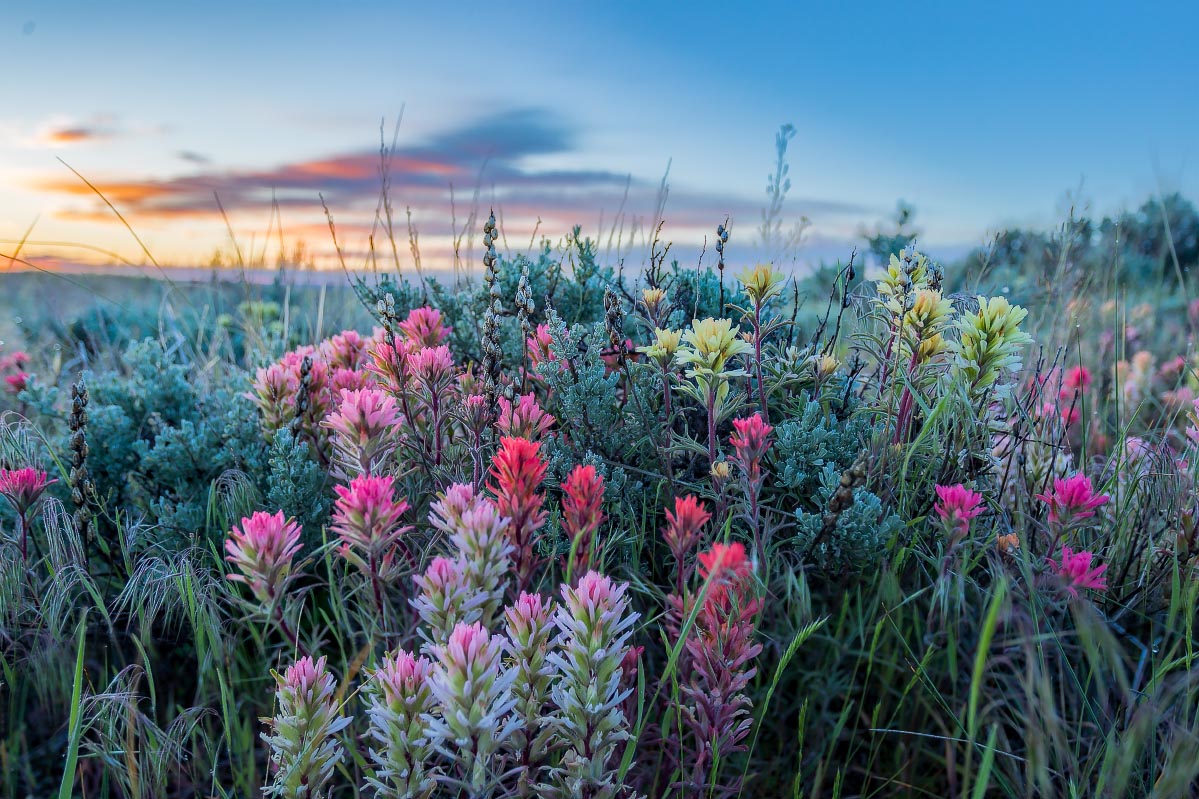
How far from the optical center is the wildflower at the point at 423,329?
8.37 ft

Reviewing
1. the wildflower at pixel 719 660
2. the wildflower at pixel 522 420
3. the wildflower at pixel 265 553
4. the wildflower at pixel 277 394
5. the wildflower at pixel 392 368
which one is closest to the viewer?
the wildflower at pixel 719 660

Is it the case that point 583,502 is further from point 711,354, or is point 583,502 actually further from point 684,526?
point 711,354

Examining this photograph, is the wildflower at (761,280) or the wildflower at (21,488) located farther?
the wildflower at (21,488)

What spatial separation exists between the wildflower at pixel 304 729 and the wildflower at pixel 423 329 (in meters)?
1.26

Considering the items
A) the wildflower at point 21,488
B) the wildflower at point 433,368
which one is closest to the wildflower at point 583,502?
the wildflower at point 433,368

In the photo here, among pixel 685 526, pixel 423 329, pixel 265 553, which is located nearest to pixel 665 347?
pixel 685 526

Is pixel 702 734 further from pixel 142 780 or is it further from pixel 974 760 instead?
pixel 142 780

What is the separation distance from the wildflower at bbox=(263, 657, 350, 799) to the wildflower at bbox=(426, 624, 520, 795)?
292 millimetres

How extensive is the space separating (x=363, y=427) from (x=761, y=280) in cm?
109

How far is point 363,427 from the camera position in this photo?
187 cm

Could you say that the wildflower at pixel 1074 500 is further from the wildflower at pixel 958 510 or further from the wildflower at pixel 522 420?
the wildflower at pixel 522 420

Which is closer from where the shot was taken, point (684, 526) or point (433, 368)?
point (684, 526)

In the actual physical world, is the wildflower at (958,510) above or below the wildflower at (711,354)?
below

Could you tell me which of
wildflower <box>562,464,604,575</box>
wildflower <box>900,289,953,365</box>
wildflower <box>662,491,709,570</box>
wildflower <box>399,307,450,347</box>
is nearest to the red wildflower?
wildflower <box>662,491,709,570</box>
